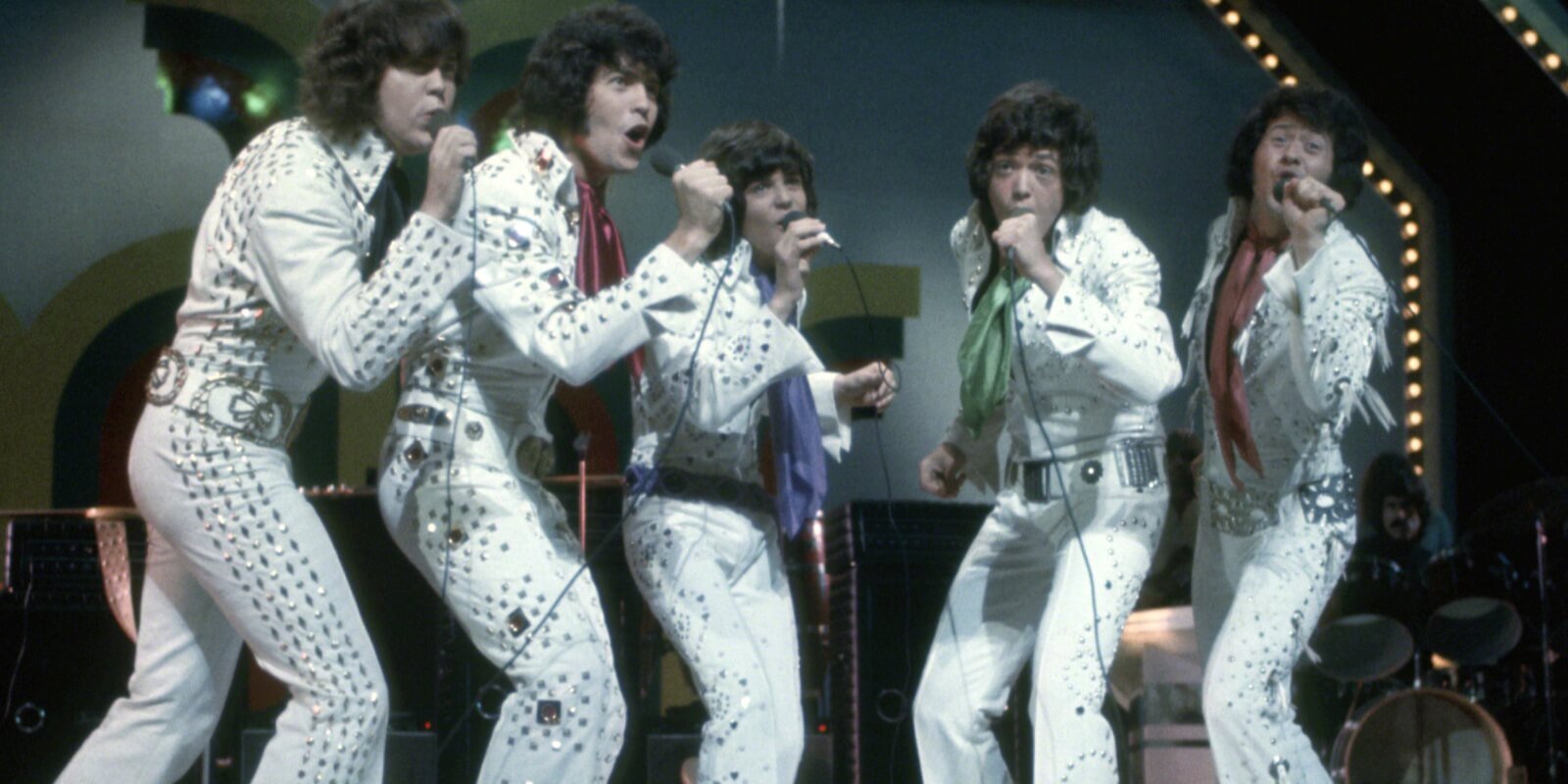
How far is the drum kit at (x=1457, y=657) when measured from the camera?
18.3ft

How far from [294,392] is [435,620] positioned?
7.29ft

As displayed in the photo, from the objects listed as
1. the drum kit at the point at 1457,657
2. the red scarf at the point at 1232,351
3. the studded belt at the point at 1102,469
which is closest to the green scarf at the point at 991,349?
the studded belt at the point at 1102,469

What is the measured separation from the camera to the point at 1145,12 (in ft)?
24.8

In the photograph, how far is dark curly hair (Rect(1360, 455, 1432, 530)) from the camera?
659cm

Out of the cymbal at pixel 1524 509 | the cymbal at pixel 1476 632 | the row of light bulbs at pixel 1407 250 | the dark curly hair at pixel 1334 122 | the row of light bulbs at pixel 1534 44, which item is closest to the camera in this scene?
the dark curly hair at pixel 1334 122

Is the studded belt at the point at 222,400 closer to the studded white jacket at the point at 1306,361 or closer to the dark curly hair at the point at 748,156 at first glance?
the dark curly hair at the point at 748,156

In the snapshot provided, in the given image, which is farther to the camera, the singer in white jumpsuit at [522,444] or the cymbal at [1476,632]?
the cymbal at [1476,632]

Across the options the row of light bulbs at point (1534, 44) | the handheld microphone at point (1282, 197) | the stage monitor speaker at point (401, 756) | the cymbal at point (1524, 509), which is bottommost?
the stage monitor speaker at point (401, 756)

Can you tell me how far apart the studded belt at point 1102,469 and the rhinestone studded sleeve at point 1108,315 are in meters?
0.15

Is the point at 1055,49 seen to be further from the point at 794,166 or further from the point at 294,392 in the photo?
the point at 294,392

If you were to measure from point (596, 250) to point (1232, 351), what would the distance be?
142 cm

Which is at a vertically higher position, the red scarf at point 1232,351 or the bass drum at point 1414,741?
the red scarf at point 1232,351

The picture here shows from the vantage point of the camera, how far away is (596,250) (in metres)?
3.48

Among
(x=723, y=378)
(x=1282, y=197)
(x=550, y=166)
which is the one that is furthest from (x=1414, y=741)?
(x=550, y=166)
